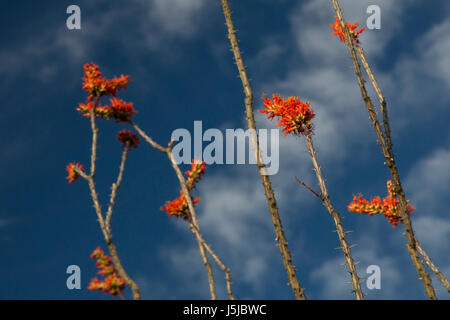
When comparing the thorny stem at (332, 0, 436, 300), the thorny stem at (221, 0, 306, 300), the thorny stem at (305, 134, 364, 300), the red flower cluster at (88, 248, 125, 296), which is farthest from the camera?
the thorny stem at (305, 134, 364, 300)

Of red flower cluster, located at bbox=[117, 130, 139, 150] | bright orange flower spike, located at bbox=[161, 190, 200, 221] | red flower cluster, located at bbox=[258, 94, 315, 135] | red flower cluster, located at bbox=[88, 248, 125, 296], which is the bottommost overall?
red flower cluster, located at bbox=[88, 248, 125, 296]

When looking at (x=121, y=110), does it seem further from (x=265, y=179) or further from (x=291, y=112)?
(x=291, y=112)

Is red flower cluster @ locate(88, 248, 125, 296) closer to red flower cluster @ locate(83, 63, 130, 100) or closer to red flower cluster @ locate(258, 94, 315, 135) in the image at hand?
red flower cluster @ locate(83, 63, 130, 100)

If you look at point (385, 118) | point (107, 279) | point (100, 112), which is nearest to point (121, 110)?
point (100, 112)

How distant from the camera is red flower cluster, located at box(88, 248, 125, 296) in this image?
7.84 m

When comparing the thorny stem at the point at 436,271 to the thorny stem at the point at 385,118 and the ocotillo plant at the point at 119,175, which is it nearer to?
the thorny stem at the point at 385,118

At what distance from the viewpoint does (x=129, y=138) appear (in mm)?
9445

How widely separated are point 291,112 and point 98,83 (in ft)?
22.1

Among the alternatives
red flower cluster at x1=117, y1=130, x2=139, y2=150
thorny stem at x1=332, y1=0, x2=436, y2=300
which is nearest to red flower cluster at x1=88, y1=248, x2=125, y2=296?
red flower cluster at x1=117, y1=130, x2=139, y2=150

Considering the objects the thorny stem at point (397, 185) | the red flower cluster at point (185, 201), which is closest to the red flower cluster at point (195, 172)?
the red flower cluster at point (185, 201)

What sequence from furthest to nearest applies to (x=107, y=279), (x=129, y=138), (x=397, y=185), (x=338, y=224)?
1. (x=338, y=224)
2. (x=397, y=185)
3. (x=129, y=138)
4. (x=107, y=279)
